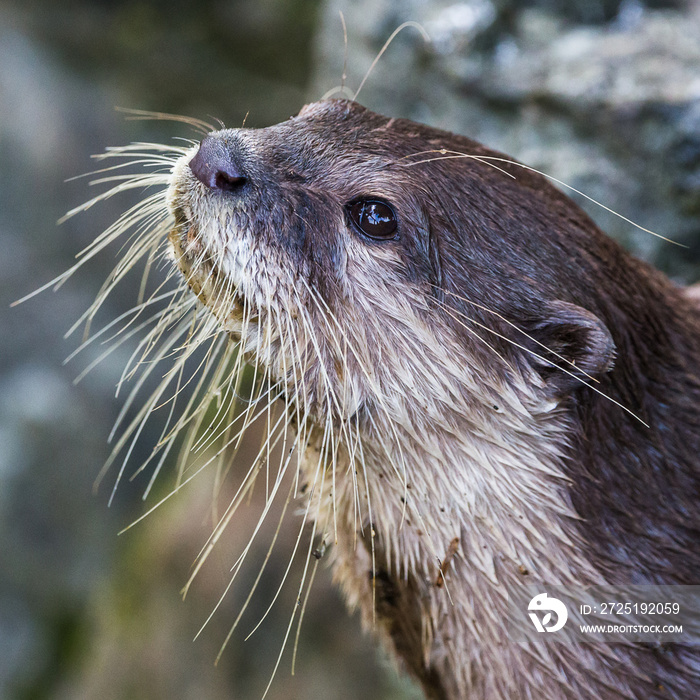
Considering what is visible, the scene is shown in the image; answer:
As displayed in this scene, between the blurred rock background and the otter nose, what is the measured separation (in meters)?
1.54

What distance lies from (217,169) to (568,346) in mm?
700

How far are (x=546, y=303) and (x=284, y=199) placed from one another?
50 cm

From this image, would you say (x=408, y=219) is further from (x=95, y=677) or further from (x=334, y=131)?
(x=95, y=677)

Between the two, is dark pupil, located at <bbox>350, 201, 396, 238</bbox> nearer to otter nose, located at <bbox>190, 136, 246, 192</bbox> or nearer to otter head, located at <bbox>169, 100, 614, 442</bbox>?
otter head, located at <bbox>169, 100, 614, 442</bbox>

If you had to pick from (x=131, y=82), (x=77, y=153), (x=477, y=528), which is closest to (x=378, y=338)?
(x=477, y=528)

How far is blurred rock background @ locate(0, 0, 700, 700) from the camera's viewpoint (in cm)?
243

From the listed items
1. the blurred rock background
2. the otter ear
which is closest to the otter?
the otter ear

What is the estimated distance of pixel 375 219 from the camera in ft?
4.24

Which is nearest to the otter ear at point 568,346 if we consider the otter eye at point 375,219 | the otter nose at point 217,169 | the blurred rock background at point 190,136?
the otter eye at point 375,219

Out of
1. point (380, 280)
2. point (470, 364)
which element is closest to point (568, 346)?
point (470, 364)

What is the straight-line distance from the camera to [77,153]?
4.32m

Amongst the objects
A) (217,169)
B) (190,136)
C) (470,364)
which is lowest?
(470,364)

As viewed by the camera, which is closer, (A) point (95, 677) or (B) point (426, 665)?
(B) point (426, 665)

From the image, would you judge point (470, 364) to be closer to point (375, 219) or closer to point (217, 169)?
point (375, 219)
